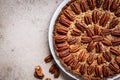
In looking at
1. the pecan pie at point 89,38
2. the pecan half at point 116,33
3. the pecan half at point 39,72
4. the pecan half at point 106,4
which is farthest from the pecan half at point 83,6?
the pecan half at point 39,72

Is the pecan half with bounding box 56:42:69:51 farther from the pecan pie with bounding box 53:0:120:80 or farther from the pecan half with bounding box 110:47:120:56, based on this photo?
the pecan half with bounding box 110:47:120:56

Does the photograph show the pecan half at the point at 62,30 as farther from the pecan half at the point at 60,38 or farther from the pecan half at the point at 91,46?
the pecan half at the point at 91,46

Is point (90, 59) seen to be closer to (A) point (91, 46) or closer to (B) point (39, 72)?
(A) point (91, 46)

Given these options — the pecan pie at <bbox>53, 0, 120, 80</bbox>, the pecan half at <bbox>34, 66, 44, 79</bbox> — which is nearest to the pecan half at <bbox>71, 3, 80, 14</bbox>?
the pecan pie at <bbox>53, 0, 120, 80</bbox>

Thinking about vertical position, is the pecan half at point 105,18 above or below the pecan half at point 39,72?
above

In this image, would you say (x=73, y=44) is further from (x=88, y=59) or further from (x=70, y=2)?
(x=70, y=2)

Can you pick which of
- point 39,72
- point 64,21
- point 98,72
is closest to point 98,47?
point 98,72
